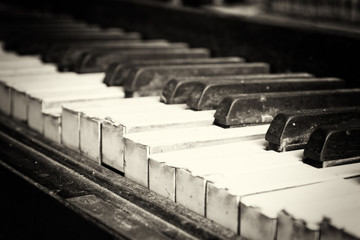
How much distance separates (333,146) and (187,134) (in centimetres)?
38

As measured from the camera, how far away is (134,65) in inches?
93.6

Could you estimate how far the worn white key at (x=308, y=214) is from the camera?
1044 mm

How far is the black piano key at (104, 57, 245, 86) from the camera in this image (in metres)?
2.30

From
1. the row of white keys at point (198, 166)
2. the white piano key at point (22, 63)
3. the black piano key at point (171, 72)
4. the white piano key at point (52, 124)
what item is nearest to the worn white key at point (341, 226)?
the row of white keys at point (198, 166)

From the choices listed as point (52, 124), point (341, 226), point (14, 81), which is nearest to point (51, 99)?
point (52, 124)

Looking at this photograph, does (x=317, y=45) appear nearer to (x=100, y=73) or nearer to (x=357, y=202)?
(x=100, y=73)

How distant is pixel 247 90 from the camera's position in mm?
2010

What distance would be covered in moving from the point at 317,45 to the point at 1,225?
1.24 metres

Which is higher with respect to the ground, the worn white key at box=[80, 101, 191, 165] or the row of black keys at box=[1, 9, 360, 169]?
the row of black keys at box=[1, 9, 360, 169]

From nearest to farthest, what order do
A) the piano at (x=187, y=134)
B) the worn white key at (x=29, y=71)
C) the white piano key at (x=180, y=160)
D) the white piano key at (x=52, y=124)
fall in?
the piano at (x=187, y=134) < the white piano key at (x=180, y=160) < the white piano key at (x=52, y=124) < the worn white key at (x=29, y=71)

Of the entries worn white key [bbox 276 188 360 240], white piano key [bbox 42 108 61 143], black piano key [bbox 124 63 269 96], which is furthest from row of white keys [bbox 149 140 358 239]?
black piano key [bbox 124 63 269 96]

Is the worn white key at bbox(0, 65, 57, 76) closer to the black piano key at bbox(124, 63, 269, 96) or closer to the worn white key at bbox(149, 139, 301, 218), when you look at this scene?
Result: the black piano key at bbox(124, 63, 269, 96)

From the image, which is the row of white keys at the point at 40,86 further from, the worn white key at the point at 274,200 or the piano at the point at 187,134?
the worn white key at the point at 274,200

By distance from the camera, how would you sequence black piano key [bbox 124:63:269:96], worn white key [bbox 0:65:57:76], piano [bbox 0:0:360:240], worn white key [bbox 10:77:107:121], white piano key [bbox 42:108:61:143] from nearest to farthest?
piano [bbox 0:0:360:240], white piano key [bbox 42:108:61:143], worn white key [bbox 10:77:107:121], black piano key [bbox 124:63:269:96], worn white key [bbox 0:65:57:76]
